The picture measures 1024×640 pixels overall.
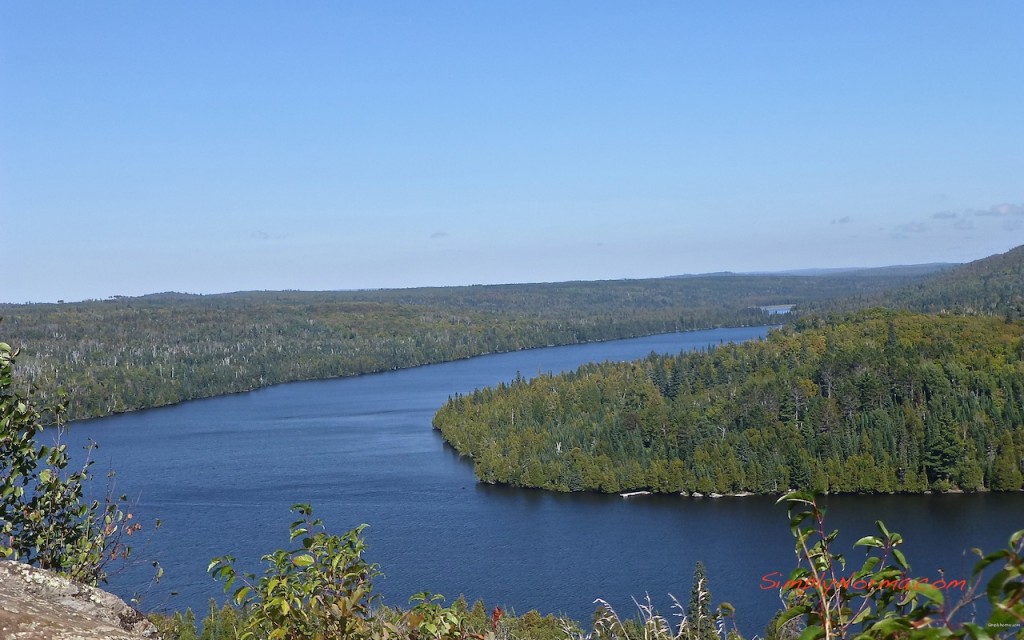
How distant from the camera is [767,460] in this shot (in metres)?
55.8

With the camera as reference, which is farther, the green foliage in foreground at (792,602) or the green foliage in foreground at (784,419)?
the green foliage in foreground at (784,419)

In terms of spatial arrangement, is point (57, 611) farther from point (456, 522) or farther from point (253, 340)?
point (253, 340)

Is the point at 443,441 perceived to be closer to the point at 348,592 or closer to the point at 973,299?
the point at 348,592

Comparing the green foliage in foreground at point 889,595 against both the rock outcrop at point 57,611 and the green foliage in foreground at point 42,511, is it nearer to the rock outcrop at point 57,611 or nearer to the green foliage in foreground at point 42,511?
the rock outcrop at point 57,611

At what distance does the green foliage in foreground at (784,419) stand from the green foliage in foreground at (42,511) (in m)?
45.6

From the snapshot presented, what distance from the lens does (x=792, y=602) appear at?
3.00 m

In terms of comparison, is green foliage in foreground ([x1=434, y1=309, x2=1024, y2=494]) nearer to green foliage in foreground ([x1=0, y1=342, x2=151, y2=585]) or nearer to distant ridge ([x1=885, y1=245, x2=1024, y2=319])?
→ distant ridge ([x1=885, y1=245, x2=1024, y2=319])

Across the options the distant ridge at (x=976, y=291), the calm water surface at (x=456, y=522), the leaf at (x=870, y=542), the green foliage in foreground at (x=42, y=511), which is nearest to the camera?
the leaf at (x=870, y=542)

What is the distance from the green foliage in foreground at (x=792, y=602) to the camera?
213 centimetres

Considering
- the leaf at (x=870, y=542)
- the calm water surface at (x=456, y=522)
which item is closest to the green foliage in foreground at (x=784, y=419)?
the calm water surface at (x=456, y=522)

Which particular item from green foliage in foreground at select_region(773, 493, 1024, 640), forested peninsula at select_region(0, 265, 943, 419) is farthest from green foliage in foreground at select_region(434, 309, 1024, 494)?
forested peninsula at select_region(0, 265, 943, 419)

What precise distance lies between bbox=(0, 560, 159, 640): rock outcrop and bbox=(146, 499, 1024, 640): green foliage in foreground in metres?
0.75

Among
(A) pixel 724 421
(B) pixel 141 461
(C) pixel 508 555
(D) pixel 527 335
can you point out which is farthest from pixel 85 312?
(C) pixel 508 555

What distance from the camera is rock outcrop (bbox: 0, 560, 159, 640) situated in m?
4.43
